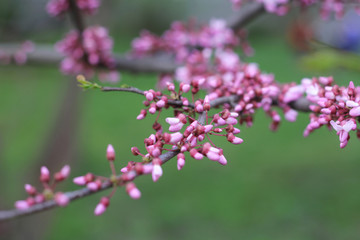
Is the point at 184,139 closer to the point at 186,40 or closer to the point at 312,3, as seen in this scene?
the point at 312,3

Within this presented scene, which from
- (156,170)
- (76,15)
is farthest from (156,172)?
(76,15)

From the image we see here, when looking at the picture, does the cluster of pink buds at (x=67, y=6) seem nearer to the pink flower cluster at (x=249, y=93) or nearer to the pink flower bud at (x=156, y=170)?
the pink flower cluster at (x=249, y=93)

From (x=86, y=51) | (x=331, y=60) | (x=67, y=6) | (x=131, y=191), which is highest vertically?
(x=67, y=6)

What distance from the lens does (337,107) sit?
1277mm

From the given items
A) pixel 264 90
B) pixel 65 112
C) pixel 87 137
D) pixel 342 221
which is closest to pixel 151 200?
pixel 65 112

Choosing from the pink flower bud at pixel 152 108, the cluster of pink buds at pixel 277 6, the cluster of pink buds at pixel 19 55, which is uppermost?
the cluster of pink buds at pixel 19 55

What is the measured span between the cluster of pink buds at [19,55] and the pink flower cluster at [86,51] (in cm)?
42

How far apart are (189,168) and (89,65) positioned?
4.47 metres

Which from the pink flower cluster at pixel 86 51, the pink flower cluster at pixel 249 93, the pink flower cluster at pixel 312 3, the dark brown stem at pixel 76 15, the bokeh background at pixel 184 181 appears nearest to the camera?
the pink flower cluster at pixel 249 93

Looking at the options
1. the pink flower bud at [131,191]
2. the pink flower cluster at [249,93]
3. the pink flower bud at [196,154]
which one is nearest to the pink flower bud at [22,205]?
the pink flower bud at [131,191]

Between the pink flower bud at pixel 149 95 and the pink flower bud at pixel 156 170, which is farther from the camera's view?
the pink flower bud at pixel 149 95

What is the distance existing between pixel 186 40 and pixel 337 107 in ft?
5.55

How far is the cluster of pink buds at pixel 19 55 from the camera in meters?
2.90

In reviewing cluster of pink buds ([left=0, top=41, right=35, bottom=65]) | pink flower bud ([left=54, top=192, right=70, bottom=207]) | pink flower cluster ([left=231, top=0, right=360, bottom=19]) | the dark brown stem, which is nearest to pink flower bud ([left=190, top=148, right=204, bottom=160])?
pink flower bud ([left=54, top=192, right=70, bottom=207])
